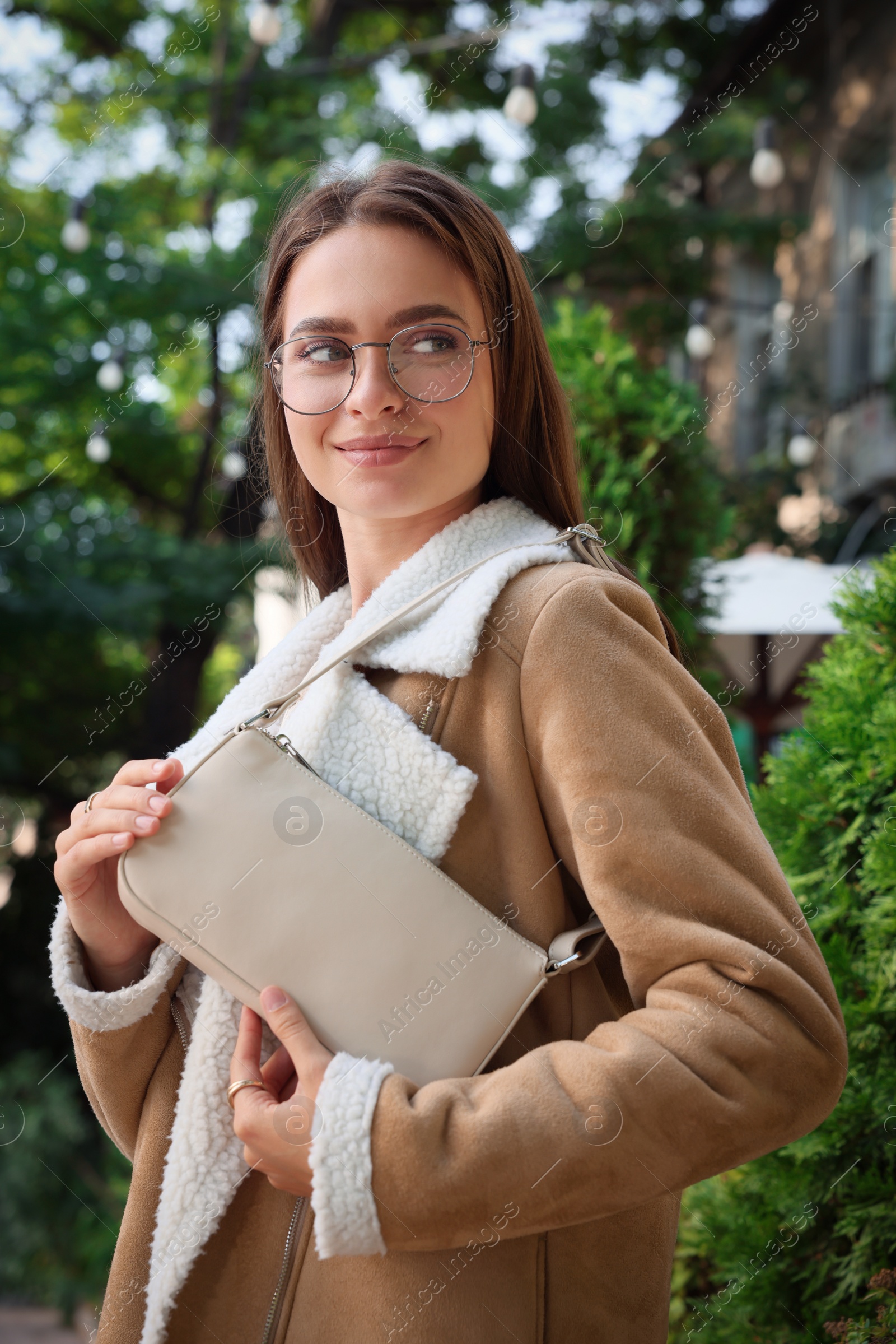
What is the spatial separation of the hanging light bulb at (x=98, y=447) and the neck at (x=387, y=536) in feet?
24.7

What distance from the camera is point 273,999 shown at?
1.10 metres

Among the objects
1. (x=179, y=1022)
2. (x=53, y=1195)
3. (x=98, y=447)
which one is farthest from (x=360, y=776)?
(x=98, y=447)

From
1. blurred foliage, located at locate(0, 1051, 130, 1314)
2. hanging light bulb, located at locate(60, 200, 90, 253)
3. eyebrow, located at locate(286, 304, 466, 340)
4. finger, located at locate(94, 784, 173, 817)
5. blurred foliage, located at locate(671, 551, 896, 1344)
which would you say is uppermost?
hanging light bulb, located at locate(60, 200, 90, 253)

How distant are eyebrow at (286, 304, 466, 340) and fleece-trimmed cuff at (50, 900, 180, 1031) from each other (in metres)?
0.80

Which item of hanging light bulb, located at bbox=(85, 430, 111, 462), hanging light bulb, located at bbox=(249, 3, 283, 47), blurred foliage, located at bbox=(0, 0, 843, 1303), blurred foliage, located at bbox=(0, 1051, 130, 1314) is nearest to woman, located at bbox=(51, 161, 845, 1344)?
blurred foliage, located at bbox=(0, 0, 843, 1303)

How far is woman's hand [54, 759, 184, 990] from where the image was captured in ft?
3.80

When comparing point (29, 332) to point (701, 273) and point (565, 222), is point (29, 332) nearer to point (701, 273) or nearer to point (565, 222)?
point (565, 222)

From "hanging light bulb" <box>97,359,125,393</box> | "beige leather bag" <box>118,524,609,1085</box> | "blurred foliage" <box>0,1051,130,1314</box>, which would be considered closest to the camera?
"beige leather bag" <box>118,524,609,1085</box>

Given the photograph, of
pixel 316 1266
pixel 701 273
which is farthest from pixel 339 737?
pixel 701 273

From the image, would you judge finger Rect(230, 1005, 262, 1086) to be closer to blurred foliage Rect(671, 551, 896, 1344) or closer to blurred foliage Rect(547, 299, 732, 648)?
blurred foliage Rect(671, 551, 896, 1344)

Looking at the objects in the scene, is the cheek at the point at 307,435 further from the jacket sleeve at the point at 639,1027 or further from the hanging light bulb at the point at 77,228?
the hanging light bulb at the point at 77,228

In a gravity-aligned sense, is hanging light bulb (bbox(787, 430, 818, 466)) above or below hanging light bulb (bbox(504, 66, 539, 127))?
below

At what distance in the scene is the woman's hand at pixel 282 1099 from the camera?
3.48 ft

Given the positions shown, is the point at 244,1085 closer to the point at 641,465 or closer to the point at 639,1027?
the point at 639,1027
